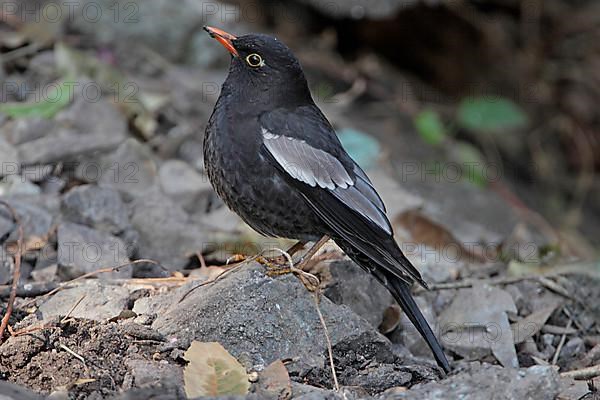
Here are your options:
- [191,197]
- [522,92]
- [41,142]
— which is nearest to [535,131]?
[522,92]

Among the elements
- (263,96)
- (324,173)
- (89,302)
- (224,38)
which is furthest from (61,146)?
(324,173)

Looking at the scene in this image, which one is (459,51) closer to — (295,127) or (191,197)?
(191,197)

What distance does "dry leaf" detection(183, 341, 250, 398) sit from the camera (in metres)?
3.16

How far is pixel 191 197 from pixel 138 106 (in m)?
0.94

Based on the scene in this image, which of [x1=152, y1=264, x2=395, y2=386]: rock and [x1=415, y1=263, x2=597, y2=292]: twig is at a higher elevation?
[x1=152, y1=264, x2=395, y2=386]: rock

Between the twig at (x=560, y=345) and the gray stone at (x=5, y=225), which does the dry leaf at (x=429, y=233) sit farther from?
the gray stone at (x=5, y=225)

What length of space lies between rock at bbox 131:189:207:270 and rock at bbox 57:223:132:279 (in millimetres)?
216

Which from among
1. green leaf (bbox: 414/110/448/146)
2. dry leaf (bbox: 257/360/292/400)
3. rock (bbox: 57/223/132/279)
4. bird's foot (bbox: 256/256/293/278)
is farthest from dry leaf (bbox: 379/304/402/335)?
green leaf (bbox: 414/110/448/146)

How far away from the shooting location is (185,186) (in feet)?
18.1

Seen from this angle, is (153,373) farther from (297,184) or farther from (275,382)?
(297,184)

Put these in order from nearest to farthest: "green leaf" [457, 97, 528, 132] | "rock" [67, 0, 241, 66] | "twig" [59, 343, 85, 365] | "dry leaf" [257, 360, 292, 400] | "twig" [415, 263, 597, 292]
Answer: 1. "dry leaf" [257, 360, 292, 400]
2. "twig" [59, 343, 85, 365]
3. "twig" [415, 263, 597, 292]
4. "rock" [67, 0, 241, 66]
5. "green leaf" [457, 97, 528, 132]

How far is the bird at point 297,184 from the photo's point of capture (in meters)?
4.14

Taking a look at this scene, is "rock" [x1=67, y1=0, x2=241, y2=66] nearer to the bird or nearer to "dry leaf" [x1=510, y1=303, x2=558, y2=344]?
the bird

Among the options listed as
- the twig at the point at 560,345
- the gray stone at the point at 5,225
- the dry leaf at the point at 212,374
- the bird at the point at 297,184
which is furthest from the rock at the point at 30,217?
the twig at the point at 560,345
